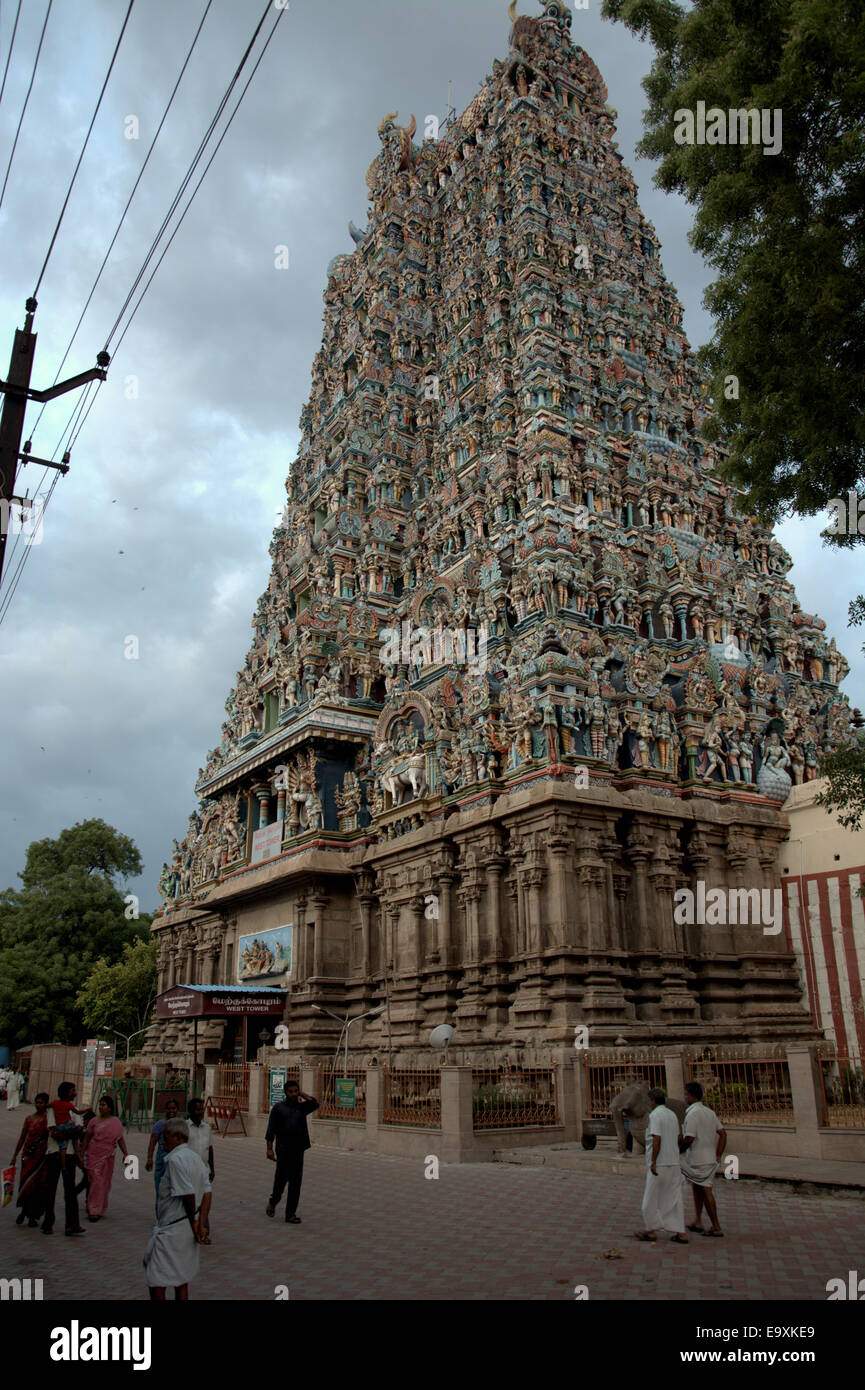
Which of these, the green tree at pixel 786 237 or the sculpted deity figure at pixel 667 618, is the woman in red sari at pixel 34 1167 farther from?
the sculpted deity figure at pixel 667 618

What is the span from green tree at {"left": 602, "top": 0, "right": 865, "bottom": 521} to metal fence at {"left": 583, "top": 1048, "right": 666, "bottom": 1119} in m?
10.0

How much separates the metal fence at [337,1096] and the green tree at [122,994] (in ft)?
97.0

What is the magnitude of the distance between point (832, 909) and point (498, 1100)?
11.4m

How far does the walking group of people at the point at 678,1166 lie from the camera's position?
32.1ft

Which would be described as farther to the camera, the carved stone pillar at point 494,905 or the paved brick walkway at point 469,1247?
the carved stone pillar at point 494,905

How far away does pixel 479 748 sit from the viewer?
2541 centimetres

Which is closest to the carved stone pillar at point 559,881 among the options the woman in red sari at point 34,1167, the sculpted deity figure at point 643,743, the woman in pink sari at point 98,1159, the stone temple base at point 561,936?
the stone temple base at point 561,936

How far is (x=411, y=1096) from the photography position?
18.6 meters

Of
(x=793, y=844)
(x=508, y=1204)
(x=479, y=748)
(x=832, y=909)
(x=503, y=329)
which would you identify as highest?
(x=503, y=329)

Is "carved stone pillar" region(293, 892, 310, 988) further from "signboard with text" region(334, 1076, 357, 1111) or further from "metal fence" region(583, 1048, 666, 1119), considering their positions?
"metal fence" region(583, 1048, 666, 1119)

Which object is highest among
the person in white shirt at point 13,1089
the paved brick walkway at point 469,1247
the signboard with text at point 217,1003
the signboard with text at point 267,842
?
the signboard with text at point 267,842
